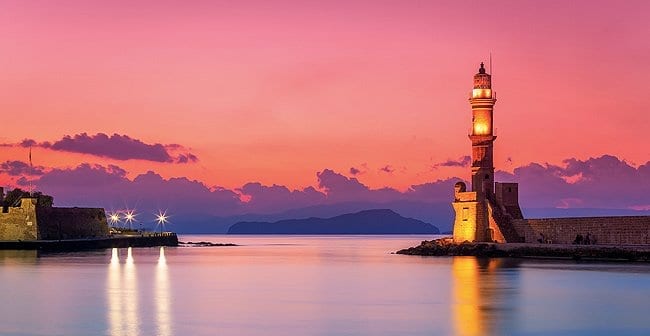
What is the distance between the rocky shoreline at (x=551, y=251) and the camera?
51.5 metres

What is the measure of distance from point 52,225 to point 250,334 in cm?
5356

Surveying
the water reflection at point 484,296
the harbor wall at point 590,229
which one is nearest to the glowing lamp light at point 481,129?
the harbor wall at point 590,229

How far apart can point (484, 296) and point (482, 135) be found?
21.1m

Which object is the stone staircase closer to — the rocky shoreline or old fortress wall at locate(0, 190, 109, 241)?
the rocky shoreline

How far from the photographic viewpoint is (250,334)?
28.5 metres

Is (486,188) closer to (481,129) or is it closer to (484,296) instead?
(481,129)

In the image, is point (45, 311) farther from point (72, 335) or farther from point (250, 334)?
point (250, 334)

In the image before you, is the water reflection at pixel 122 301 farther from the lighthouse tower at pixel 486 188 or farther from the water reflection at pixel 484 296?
the lighthouse tower at pixel 486 188

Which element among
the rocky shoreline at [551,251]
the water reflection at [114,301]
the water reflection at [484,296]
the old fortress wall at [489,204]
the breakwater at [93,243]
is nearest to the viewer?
the water reflection at [114,301]

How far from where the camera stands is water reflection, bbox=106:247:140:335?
29.3 metres

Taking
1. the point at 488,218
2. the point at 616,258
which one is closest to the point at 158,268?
the point at 488,218

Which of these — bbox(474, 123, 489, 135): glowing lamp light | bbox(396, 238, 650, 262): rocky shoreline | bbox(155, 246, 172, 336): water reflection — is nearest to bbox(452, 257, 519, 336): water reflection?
bbox(396, 238, 650, 262): rocky shoreline

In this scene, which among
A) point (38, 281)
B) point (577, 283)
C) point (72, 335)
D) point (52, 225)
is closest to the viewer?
point (72, 335)

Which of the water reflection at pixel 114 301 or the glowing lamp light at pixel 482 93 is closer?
the water reflection at pixel 114 301
